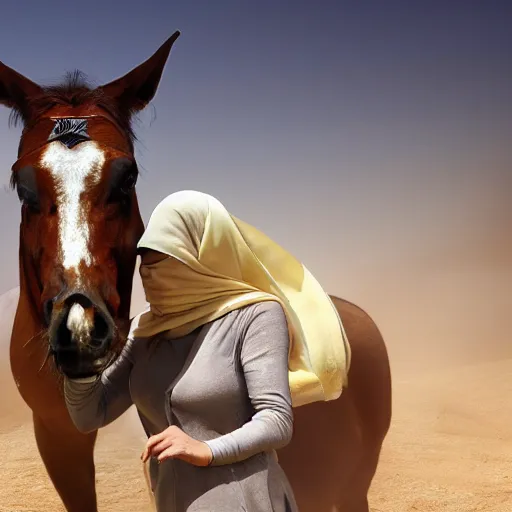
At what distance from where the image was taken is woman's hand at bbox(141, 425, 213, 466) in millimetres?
1246

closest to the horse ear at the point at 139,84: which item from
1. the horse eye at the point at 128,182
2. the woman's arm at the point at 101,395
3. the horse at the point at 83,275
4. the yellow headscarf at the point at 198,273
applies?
the horse at the point at 83,275

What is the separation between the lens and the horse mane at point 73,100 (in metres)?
2.06

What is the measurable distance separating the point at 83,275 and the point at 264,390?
0.54m

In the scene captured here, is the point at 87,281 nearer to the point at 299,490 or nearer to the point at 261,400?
the point at 261,400

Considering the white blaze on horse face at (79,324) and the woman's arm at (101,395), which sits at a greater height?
the white blaze on horse face at (79,324)

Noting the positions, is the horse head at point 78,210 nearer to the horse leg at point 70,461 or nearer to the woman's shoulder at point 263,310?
the woman's shoulder at point 263,310

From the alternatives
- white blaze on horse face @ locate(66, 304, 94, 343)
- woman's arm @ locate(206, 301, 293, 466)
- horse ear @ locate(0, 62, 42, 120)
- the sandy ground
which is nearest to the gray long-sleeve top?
woman's arm @ locate(206, 301, 293, 466)

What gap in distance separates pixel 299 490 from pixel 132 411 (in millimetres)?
4449

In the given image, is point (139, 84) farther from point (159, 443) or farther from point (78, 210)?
point (159, 443)

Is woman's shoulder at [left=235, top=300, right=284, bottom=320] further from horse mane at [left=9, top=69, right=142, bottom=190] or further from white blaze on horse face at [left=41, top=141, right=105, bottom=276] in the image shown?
horse mane at [left=9, top=69, right=142, bottom=190]

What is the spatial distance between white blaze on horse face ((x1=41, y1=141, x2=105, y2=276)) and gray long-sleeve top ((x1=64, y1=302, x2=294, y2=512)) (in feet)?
1.04

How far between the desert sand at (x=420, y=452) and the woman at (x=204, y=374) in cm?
345

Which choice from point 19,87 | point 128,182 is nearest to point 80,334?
point 128,182

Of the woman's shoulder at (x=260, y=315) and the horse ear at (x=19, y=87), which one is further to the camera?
the horse ear at (x=19, y=87)
